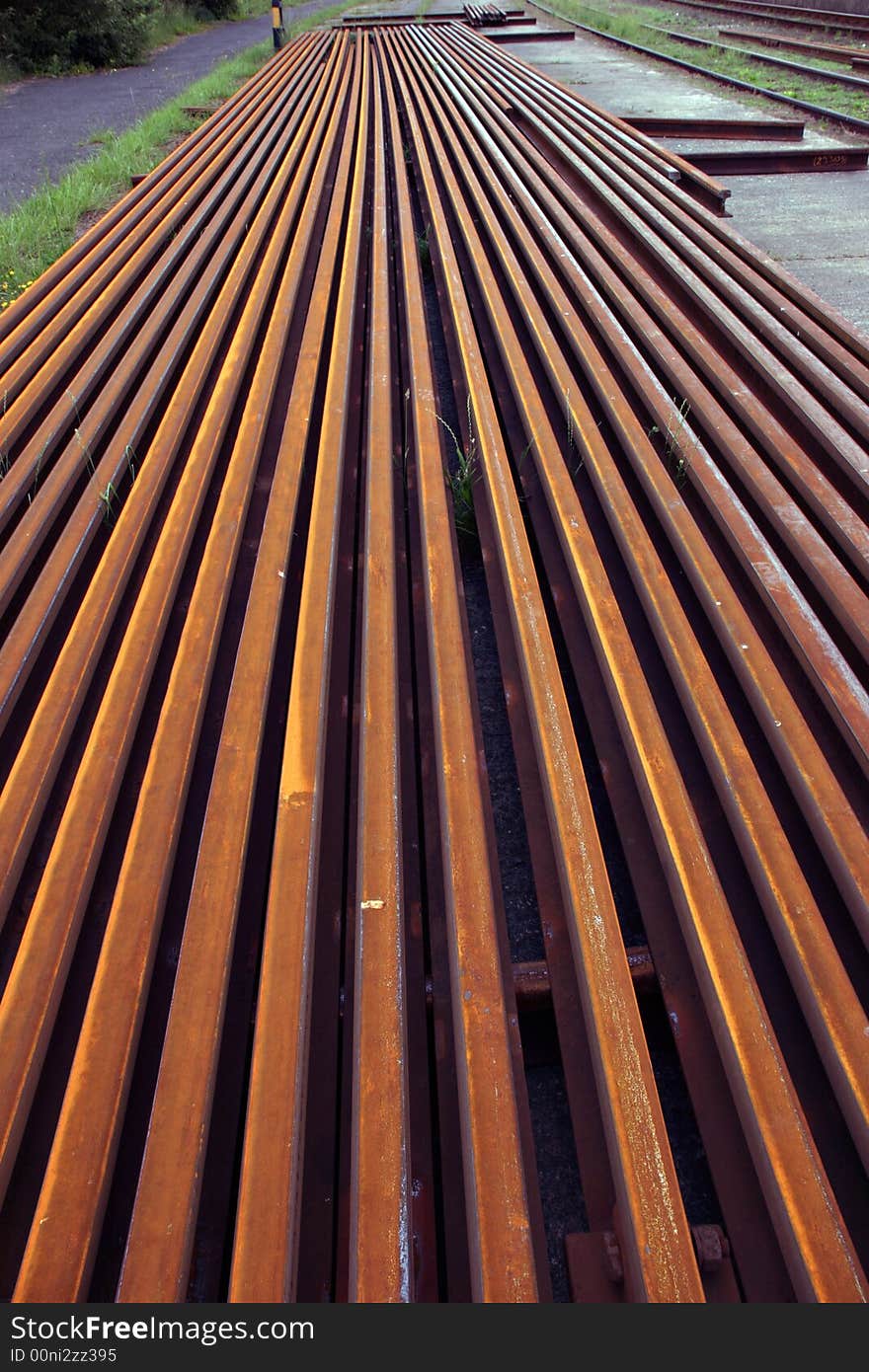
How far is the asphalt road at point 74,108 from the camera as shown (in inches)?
293

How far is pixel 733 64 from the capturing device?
33.3 ft

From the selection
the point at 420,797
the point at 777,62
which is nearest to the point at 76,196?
the point at 420,797

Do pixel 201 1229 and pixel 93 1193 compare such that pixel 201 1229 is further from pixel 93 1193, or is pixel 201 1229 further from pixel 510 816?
pixel 510 816

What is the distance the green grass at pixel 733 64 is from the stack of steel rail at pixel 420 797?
7.31 m

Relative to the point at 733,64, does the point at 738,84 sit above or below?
below

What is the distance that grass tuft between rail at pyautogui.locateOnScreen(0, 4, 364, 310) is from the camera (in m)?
4.67

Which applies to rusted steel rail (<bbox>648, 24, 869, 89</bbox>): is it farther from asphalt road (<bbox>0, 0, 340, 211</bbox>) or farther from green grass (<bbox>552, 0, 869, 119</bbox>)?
asphalt road (<bbox>0, 0, 340, 211</bbox>)

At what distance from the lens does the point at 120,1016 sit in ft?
3.27

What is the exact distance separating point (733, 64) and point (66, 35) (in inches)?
427

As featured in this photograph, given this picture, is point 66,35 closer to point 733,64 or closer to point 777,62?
point 733,64

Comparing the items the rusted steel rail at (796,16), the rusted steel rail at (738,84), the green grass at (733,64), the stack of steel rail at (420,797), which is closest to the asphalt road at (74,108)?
the stack of steel rail at (420,797)

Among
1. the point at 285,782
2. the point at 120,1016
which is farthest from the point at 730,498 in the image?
the point at 120,1016

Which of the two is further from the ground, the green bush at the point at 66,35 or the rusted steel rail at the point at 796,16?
the green bush at the point at 66,35

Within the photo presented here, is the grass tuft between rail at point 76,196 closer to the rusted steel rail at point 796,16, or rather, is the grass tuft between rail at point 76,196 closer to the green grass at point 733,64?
the green grass at point 733,64
